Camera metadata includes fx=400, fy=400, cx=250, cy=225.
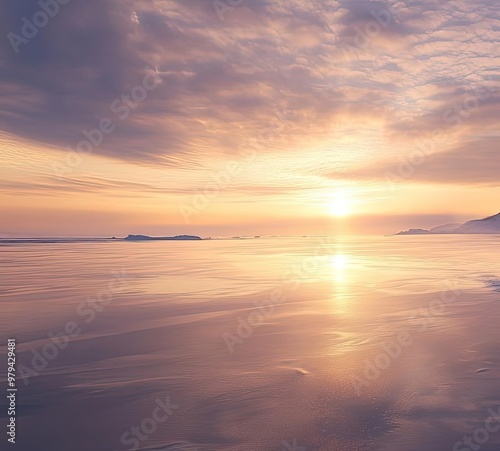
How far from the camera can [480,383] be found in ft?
23.2

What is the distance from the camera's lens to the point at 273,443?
524cm

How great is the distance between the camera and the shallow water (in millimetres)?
5465

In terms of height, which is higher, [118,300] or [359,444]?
[118,300]

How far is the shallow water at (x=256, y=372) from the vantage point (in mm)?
5465

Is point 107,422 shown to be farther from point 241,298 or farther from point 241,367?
point 241,298

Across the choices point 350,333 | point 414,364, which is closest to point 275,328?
point 350,333

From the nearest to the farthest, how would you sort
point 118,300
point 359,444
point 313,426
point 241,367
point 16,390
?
point 359,444 < point 313,426 < point 16,390 < point 241,367 < point 118,300

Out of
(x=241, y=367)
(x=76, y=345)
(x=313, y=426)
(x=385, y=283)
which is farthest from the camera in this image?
(x=385, y=283)

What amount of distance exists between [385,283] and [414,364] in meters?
13.0

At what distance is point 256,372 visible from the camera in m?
7.82

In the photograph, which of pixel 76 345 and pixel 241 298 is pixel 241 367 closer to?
pixel 76 345

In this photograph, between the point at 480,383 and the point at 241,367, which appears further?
the point at 241,367

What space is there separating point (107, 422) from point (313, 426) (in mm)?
2967

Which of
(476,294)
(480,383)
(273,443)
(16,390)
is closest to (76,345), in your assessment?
(16,390)
